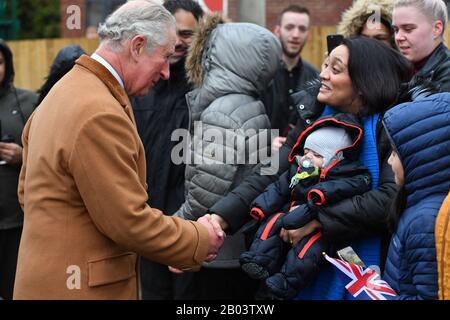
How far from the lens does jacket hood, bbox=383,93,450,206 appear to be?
3.16 metres

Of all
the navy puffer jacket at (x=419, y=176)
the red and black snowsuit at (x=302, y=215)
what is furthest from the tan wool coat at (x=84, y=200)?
the navy puffer jacket at (x=419, y=176)

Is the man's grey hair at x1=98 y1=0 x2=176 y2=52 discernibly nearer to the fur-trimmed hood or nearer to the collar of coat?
the collar of coat

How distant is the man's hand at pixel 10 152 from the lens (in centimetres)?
582

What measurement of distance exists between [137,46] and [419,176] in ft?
4.66

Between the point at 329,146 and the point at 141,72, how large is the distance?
99 centimetres

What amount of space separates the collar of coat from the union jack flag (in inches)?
47.3

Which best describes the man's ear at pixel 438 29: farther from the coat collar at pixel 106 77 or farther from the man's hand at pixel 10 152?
the man's hand at pixel 10 152

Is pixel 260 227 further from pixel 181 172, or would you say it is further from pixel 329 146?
pixel 181 172

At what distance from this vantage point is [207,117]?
15.1 feet

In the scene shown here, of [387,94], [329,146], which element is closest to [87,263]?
[329,146]

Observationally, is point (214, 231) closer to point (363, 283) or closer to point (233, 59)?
point (363, 283)

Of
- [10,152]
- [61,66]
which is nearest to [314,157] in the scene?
[61,66]

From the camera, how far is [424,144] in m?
3.17
